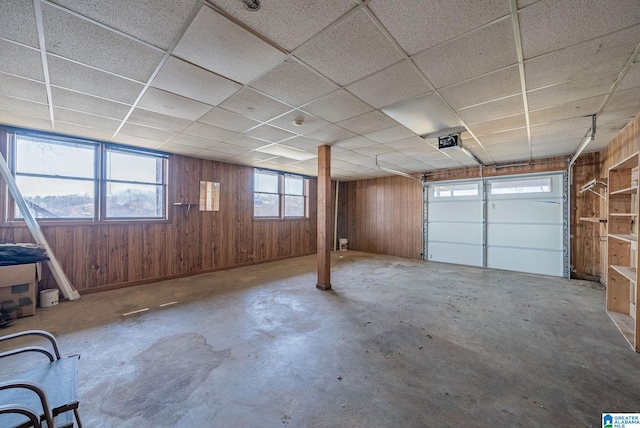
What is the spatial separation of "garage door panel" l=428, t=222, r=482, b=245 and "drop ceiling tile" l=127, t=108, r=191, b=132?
6.51m

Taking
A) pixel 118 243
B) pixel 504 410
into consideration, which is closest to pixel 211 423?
pixel 504 410

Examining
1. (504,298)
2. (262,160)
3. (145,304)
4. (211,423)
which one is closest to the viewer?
(211,423)

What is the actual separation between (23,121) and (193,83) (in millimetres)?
2979

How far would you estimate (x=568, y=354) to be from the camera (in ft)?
7.57

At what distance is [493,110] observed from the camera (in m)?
A: 2.94

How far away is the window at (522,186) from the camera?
5.41 meters

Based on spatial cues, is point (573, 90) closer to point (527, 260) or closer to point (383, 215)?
point (527, 260)

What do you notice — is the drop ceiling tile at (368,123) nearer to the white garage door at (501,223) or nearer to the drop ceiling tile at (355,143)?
the drop ceiling tile at (355,143)

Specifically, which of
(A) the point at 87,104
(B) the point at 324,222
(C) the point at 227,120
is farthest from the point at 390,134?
(A) the point at 87,104

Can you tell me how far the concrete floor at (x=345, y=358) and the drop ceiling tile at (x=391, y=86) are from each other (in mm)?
2619

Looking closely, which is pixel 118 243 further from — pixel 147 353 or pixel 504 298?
pixel 504 298

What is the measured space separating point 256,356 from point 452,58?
3.12m

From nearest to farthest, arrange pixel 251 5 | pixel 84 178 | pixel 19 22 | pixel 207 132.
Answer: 1. pixel 251 5
2. pixel 19 22
3. pixel 207 132
4. pixel 84 178

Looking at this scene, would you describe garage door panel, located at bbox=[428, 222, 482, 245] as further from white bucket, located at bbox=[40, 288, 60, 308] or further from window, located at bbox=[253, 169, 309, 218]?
white bucket, located at bbox=[40, 288, 60, 308]
